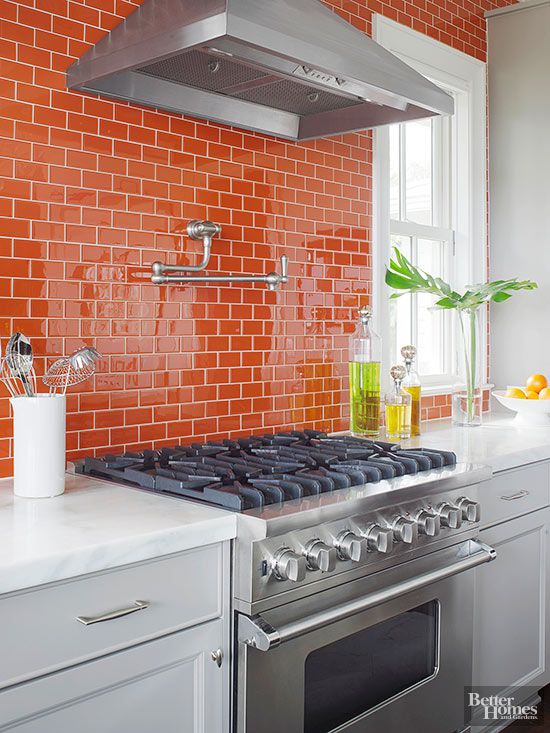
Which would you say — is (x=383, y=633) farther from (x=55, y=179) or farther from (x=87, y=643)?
(x=55, y=179)

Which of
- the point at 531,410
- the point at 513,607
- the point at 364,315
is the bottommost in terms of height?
the point at 513,607

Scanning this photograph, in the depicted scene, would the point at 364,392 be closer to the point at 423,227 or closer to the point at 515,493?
the point at 515,493

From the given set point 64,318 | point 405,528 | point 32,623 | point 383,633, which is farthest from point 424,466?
point 32,623

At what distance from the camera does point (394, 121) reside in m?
2.64

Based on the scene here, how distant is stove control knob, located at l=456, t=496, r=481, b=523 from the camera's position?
232cm

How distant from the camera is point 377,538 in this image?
1968mm

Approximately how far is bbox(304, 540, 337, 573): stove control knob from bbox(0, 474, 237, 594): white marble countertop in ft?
0.63

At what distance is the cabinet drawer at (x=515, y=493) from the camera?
8.55 feet

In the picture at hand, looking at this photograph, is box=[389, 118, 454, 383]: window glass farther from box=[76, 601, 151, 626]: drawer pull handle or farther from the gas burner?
box=[76, 601, 151, 626]: drawer pull handle

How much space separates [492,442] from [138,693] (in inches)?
68.8

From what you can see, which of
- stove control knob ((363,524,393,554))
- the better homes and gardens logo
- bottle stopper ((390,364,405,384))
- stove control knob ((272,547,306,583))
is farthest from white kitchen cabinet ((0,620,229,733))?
bottle stopper ((390,364,405,384))

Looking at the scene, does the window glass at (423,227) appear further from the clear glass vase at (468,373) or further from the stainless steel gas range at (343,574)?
the stainless steel gas range at (343,574)

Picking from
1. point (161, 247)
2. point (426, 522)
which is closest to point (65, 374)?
point (161, 247)

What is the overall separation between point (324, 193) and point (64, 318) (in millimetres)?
1216
